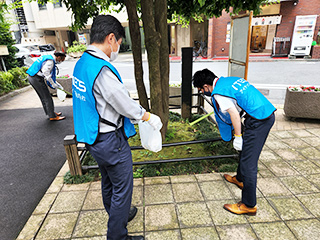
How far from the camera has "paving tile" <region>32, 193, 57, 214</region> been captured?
266 centimetres

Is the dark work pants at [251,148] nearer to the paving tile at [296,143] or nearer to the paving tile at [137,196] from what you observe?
the paving tile at [137,196]

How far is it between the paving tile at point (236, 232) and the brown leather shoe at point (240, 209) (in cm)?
16

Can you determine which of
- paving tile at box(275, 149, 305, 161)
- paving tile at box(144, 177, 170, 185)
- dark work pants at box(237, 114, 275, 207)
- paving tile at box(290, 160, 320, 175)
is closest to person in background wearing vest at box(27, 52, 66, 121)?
paving tile at box(144, 177, 170, 185)

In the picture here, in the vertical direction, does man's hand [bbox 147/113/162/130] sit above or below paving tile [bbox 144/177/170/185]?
above

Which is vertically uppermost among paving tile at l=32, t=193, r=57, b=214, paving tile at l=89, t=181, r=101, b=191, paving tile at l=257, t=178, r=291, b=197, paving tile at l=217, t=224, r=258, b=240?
paving tile at l=89, t=181, r=101, b=191

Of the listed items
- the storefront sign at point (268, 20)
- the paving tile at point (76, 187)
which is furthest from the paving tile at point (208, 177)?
the storefront sign at point (268, 20)

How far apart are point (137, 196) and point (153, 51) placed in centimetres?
227

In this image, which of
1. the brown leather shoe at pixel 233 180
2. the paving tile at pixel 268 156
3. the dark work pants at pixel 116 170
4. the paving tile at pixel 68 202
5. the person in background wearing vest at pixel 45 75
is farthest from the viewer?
the person in background wearing vest at pixel 45 75

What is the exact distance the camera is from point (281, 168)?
3307 millimetres

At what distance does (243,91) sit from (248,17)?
6.97 ft

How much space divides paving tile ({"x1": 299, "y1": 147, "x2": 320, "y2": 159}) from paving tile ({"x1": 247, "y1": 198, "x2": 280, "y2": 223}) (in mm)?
1621

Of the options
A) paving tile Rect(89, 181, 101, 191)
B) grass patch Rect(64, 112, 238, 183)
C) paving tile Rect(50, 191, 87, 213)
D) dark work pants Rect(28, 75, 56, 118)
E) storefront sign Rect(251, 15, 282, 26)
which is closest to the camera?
paving tile Rect(50, 191, 87, 213)

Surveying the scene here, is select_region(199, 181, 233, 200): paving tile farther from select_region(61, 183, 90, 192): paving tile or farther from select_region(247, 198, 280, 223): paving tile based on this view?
select_region(61, 183, 90, 192): paving tile

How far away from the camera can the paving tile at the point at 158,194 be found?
2.72 metres
